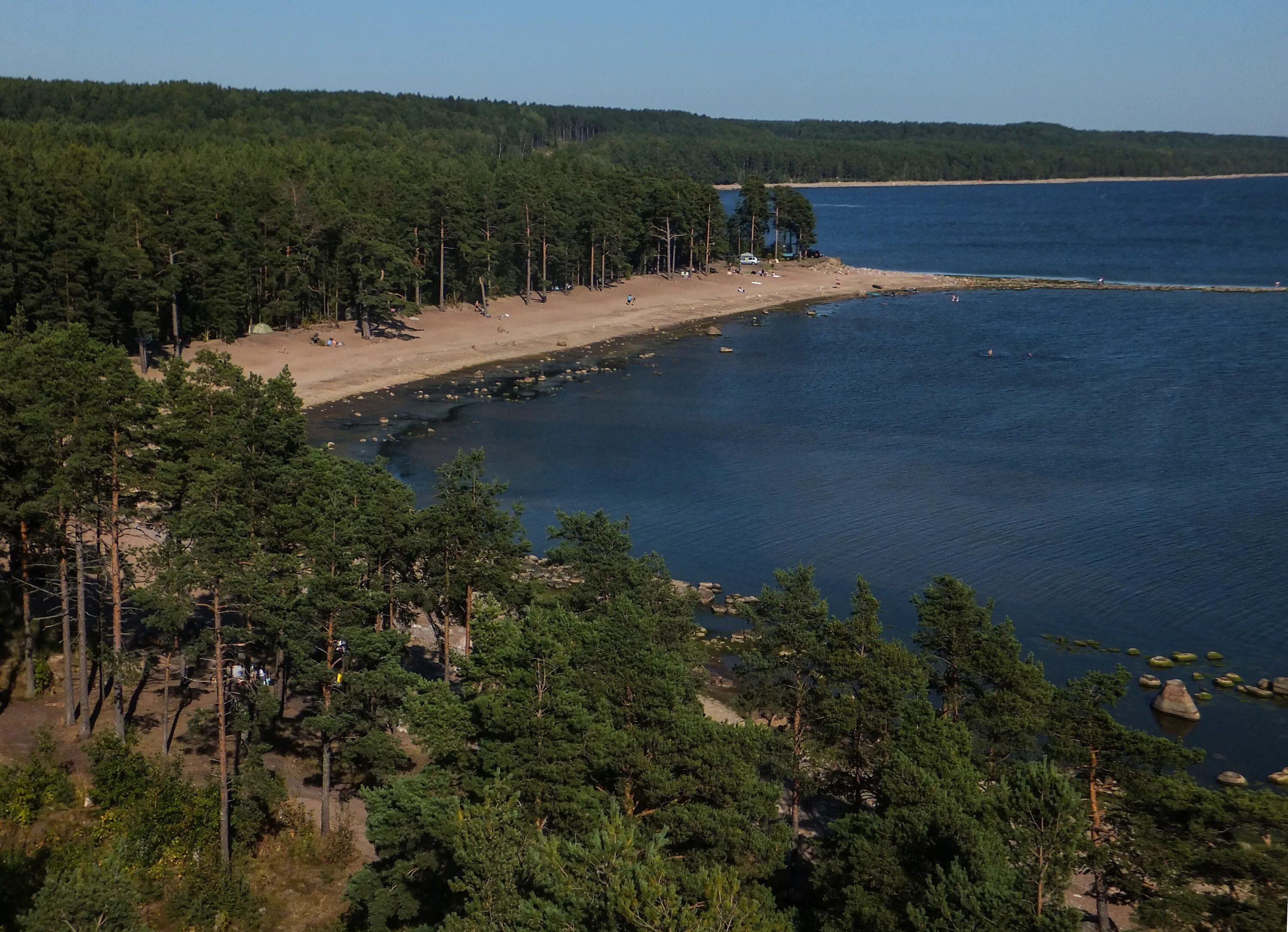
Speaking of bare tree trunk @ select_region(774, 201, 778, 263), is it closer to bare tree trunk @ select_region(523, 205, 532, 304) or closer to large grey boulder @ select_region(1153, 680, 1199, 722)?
bare tree trunk @ select_region(523, 205, 532, 304)

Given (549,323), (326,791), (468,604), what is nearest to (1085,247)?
(549,323)

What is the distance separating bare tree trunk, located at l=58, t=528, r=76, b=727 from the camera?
2750cm

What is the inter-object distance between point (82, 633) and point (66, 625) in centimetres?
173

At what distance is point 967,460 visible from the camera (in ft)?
181

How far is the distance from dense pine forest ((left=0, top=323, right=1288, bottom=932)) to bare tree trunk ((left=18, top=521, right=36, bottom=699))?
0.12 metres

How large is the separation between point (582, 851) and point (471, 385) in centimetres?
5755

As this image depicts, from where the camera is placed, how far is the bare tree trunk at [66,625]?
1083 inches

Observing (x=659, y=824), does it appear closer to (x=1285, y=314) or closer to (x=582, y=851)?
(x=582, y=851)

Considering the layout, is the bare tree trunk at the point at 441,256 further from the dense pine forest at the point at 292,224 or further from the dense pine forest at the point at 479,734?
the dense pine forest at the point at 479,734

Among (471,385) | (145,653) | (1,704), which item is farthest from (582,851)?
(471,385)

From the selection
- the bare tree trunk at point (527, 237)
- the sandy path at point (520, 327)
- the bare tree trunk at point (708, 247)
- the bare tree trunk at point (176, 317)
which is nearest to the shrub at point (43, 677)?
the sandy path at point (520, 327)

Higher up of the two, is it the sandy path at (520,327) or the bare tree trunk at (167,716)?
the sandy path at (520,327)

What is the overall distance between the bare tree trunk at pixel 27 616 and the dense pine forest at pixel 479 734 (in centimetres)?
12

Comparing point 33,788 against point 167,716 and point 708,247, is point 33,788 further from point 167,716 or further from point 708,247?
point 708,247
